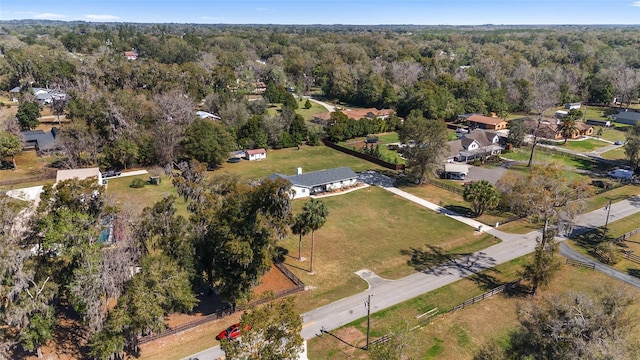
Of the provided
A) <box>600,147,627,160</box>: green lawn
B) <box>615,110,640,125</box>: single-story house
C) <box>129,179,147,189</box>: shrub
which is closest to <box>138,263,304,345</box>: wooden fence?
<box>129,179,147,189</box>: shrub

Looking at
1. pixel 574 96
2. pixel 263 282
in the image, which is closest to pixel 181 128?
pixel 263 282

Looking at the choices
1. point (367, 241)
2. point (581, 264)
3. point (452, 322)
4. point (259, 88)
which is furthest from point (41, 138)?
point (581, 264)

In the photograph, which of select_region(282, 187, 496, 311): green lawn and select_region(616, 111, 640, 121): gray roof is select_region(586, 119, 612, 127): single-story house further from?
select_region(282, 187, 496, 311): green lawn

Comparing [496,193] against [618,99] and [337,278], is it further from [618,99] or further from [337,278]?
[618,99]

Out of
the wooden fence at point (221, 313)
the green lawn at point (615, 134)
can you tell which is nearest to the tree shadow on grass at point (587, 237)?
the wooden fence at point (221, 313)

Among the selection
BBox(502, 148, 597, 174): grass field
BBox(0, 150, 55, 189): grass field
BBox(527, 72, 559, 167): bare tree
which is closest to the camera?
BBox(0, 150, 55, 189): grass field
